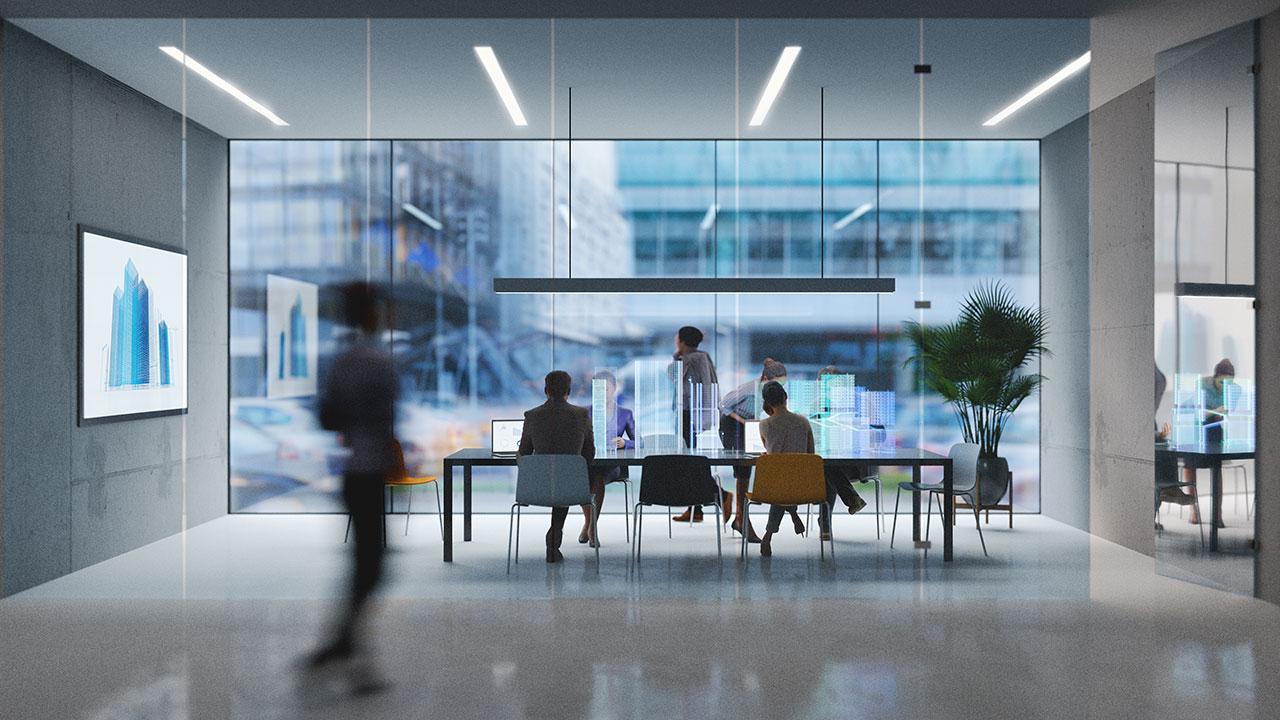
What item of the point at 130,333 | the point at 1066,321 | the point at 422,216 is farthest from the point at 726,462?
the point at 130,333

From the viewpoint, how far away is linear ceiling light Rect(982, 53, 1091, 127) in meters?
6.75

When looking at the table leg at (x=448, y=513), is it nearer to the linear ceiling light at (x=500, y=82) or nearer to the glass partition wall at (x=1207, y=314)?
the linear ceiling light at (x=500, y=82)

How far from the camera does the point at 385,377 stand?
884cm

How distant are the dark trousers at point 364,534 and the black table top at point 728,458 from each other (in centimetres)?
71

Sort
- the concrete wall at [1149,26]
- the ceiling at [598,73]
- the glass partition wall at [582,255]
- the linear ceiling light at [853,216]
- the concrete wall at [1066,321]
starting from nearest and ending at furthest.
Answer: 1. the concrete wall at [1149,26]
2. the ceiling at [598,73]
3. the concrete wall at [1066,321]
4. the glass partition wall at [582,255]
5. the linear ceiling light at [853,216]

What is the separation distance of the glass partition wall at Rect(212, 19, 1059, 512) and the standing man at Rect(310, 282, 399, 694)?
0.57ft

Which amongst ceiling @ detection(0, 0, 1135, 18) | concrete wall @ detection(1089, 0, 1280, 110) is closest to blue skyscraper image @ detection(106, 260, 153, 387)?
ceiling @ detection(0, 0, 1135, 18)

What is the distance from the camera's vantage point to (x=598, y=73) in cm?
693

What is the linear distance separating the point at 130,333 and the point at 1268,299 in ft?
24.1

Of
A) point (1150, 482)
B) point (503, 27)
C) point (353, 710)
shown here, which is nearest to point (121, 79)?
point (503, 27)

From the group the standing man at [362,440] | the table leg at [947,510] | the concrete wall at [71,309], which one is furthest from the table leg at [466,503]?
the table leg at [947,510]

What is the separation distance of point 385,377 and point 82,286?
2868mm

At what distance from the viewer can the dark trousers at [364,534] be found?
5.68 metres

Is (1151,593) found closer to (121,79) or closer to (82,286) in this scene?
(82,286)
